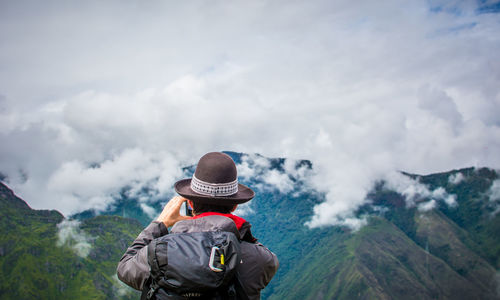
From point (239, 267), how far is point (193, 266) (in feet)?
3.06

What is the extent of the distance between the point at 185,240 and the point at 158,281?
23.1 inches

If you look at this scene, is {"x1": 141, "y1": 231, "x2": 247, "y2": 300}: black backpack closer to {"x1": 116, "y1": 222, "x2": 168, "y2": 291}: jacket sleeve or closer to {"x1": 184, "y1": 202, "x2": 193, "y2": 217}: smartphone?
{"x1": 116, "y1": 222, "x2": 168, "y2": 291}: jacket sleeve

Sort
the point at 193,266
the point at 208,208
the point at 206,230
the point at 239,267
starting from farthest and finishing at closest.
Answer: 1. the point at 208,208
2. the point at 239,267
3. the point at 206,230
4. the point at 193,266

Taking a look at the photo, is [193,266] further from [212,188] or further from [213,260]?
[212,188]

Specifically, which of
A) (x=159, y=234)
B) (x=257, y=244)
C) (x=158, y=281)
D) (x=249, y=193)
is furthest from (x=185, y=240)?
(x=249, y=193)

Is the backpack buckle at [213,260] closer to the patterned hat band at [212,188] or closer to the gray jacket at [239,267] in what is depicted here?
the gray jacket at [239,267]

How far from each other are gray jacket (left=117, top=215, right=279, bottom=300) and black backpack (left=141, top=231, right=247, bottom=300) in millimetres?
247

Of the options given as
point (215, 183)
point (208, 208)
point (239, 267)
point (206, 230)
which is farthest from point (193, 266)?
point (215, 183)

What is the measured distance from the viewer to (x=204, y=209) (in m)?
4.88

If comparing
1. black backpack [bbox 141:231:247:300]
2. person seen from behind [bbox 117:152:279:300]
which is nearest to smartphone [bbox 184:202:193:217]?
person seen from behind [bbox 117:152:279:300]

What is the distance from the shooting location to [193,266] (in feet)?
12.3

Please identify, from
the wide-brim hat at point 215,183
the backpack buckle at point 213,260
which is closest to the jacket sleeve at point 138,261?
the wide-brim hat at point 215,183

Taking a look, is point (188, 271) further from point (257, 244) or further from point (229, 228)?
point (257, 244)

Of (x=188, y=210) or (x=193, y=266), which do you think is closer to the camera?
(x=193, y=266)
